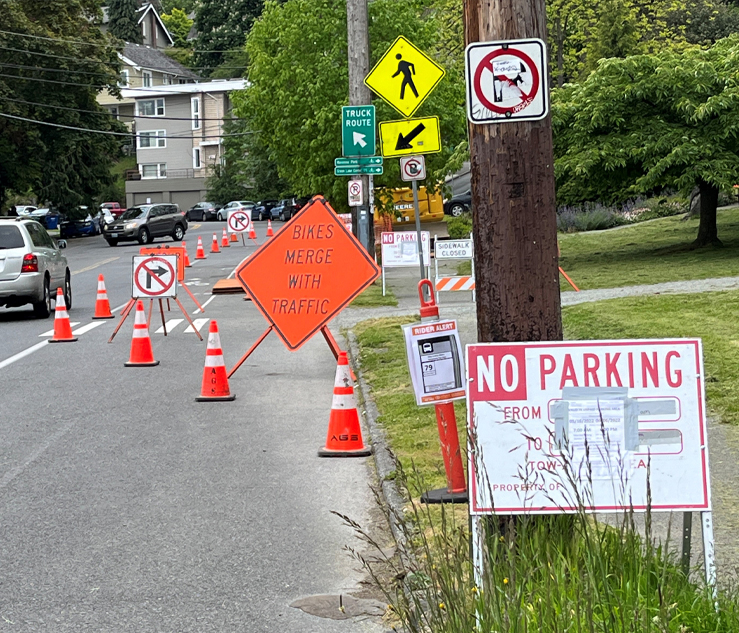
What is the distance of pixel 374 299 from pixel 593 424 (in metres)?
19.1

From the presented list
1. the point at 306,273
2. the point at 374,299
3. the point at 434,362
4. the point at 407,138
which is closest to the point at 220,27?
the point at 374,299

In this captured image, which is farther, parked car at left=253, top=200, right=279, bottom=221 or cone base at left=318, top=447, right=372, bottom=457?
parked car at left=253, top=200, right=279, bottom=221

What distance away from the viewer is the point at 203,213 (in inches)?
3324

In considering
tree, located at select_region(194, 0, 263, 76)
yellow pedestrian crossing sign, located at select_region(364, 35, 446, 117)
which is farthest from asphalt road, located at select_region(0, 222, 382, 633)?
tree, located at select_region(194, 0, 263, 76)

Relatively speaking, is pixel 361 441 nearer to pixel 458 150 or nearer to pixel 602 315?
pixel 602 315

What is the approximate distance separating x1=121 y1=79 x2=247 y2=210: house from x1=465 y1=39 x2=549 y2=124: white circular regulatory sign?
94.7 meters

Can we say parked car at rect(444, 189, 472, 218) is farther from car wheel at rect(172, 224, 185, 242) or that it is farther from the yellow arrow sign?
the yellow arrow sign

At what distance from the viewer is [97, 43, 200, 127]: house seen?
101000 millimetres

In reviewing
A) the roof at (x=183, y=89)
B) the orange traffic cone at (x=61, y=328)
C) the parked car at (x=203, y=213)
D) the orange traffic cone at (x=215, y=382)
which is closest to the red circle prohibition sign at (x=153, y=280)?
the orange traffic cone at (x=61, y=328)

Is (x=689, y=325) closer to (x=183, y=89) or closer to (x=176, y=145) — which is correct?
(x=183, y=89)

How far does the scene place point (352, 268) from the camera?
39.9 ft

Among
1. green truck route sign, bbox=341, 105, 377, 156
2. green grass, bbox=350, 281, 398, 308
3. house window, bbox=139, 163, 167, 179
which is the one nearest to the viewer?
green grass, bbox=350, 281, 398, 308

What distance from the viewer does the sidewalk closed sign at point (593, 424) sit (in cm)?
477

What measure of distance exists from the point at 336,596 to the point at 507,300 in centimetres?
170
